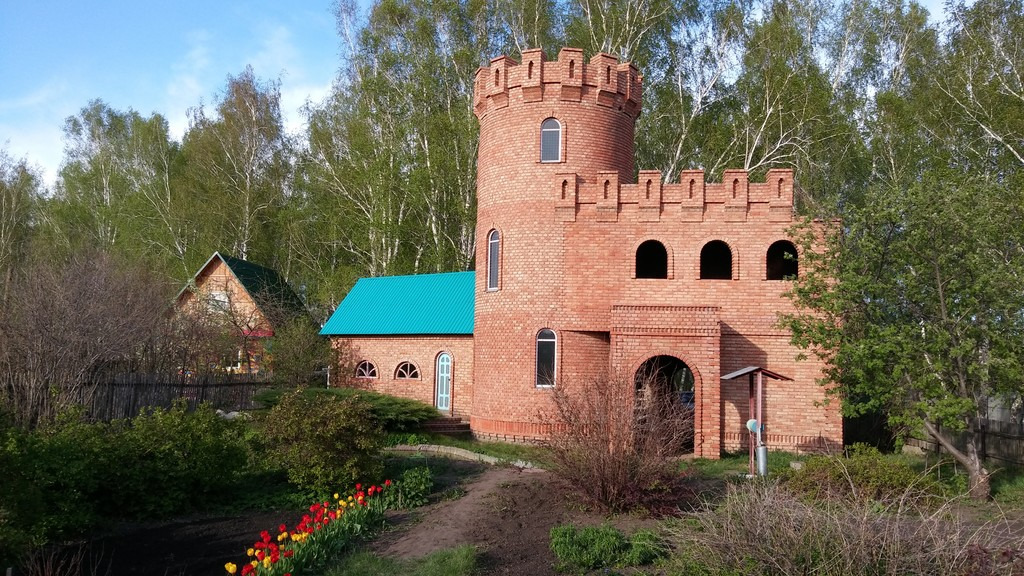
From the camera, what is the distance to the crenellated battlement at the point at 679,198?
16578 mm

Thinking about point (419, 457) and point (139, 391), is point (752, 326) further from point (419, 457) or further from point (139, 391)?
point (139, 391)

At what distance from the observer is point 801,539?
5.88 meters

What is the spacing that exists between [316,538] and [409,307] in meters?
14.2

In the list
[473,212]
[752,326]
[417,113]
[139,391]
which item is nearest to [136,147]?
[417,113]

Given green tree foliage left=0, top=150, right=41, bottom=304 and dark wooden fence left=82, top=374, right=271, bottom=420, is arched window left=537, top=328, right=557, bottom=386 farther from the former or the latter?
green tree foliage left=0, top=150, right=41, bottom=304

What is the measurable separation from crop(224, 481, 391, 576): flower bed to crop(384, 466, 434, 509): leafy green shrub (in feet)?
0.54

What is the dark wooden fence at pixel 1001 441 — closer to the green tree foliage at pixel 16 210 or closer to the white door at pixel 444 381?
the white door at pixel 444 381

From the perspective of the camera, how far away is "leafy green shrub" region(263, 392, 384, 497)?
1085 centimetres

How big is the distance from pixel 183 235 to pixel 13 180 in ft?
47.9

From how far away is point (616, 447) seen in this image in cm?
946

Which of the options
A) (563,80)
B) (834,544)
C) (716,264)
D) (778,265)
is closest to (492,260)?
(563,80)

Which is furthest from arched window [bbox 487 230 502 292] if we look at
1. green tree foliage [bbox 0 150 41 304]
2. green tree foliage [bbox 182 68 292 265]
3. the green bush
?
green tree foliage [bbox 0 150 41 304]

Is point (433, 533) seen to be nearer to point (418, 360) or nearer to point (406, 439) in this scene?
point (406, 439)

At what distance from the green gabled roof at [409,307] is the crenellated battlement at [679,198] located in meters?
5.21
